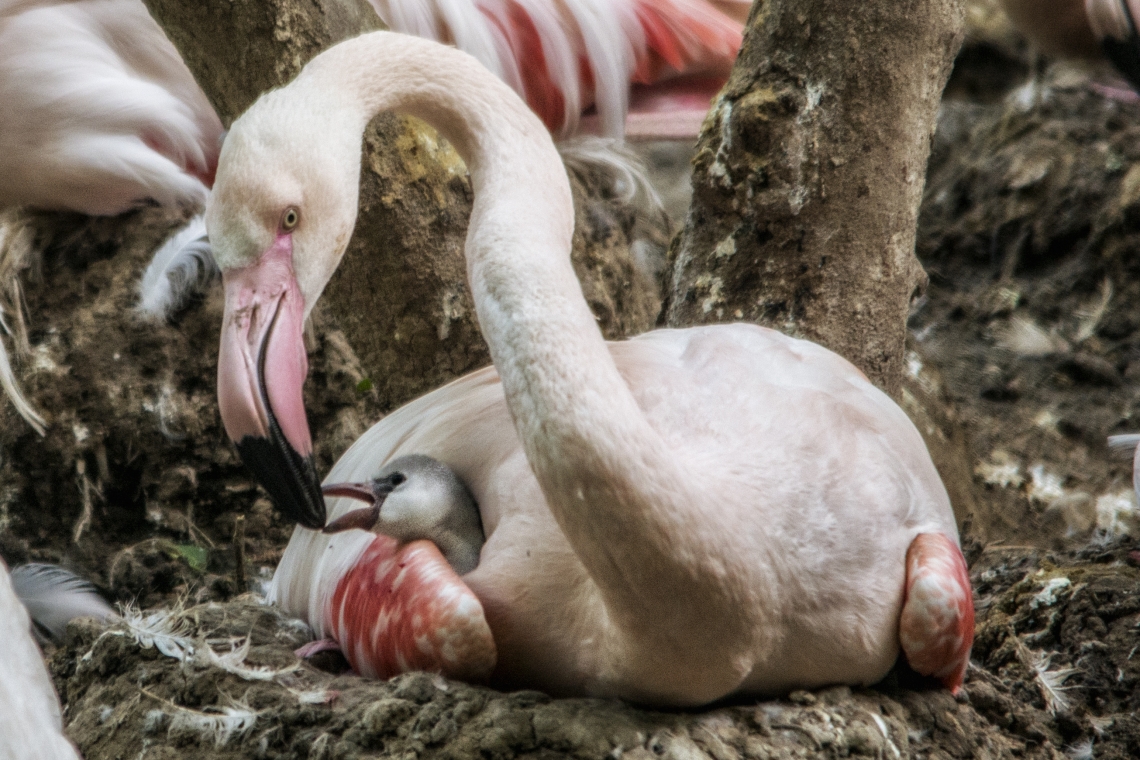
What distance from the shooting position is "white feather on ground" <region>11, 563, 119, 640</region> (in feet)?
8.54

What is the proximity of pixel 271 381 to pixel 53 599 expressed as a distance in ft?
4.14

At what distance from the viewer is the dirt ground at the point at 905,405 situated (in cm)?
172

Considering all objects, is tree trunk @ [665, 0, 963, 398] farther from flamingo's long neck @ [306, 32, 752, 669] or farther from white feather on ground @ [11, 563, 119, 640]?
white feather on ground @ [11, 563, 119, 640]

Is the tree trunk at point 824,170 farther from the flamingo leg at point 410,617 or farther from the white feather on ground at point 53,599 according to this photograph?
the white feather on ground at point 53,599

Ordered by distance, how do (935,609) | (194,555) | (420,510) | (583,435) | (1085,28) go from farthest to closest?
(1085,28), (194,555), (420,510), (935,609), (583,435)

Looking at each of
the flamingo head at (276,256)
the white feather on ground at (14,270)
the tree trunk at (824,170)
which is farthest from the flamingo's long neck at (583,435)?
the white feather on ground at (14,270)

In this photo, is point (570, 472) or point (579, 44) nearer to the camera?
point (570, 472)

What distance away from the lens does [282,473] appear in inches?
65.4

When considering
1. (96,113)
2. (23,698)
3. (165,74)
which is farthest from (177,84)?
(23,698)

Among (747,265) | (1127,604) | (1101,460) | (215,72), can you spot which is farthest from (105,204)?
(1101,460)

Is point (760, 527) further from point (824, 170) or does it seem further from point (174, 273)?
point (174, 273)

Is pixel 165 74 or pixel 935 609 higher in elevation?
pixel 165 74

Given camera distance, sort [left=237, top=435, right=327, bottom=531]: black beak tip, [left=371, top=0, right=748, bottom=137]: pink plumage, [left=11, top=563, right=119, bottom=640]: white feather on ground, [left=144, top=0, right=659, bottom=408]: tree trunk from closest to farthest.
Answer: [left=237, top=435, right=327, bottom=531]: black beak tip → [left=144, top=0, right=659, bottom=408]: tree trunk → [left=11, top=563, right=119, bottom=640]: white feather on ground → [left=371, top=0, right=748, bottom=137]: pink plumage

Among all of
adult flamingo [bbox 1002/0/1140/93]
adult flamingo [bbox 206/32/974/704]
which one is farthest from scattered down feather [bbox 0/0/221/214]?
adult flamingo [bbox 1002/0/1140/93]
